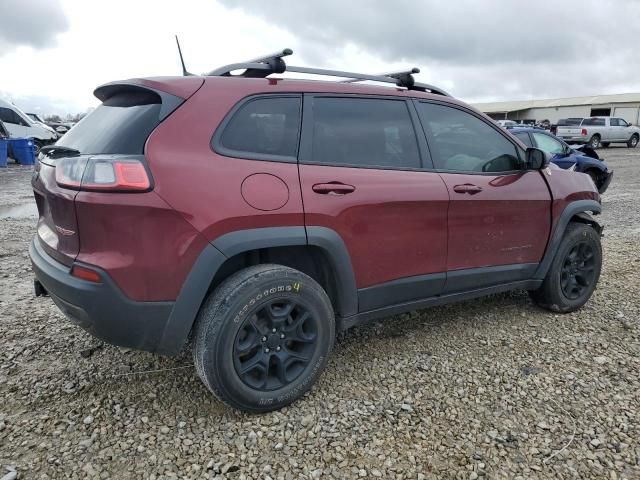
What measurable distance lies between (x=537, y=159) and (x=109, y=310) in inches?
120

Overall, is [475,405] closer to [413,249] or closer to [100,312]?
[413,249]

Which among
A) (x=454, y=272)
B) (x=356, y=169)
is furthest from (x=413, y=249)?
(x=356, y=169)

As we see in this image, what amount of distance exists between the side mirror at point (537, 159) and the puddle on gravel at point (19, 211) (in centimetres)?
733

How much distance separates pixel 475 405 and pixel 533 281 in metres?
1.46

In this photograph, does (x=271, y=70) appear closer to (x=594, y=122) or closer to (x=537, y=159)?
(x=537, y=159)

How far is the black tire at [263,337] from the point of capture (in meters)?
2.38

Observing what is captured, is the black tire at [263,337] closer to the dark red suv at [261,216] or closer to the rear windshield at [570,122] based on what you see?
the dark red suv at [261,216]

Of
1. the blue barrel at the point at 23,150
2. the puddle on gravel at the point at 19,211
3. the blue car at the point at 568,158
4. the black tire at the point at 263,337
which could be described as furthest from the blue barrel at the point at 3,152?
the black tire at the point at 263,337

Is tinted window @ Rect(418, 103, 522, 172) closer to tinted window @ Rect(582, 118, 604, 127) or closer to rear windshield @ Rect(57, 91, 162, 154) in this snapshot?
rear windshield @ Rect(57, 91, 162, 154)

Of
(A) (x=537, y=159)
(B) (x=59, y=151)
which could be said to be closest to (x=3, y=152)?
(B) (x=59, y=151)

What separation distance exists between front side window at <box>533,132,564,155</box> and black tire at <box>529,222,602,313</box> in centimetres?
626

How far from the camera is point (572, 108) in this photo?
52781 mm

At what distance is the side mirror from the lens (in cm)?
357

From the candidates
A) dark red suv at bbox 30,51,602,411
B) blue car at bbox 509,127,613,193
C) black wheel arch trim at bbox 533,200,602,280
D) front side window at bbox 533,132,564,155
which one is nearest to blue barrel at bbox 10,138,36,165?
blue car at bbox 509,127,613,193
